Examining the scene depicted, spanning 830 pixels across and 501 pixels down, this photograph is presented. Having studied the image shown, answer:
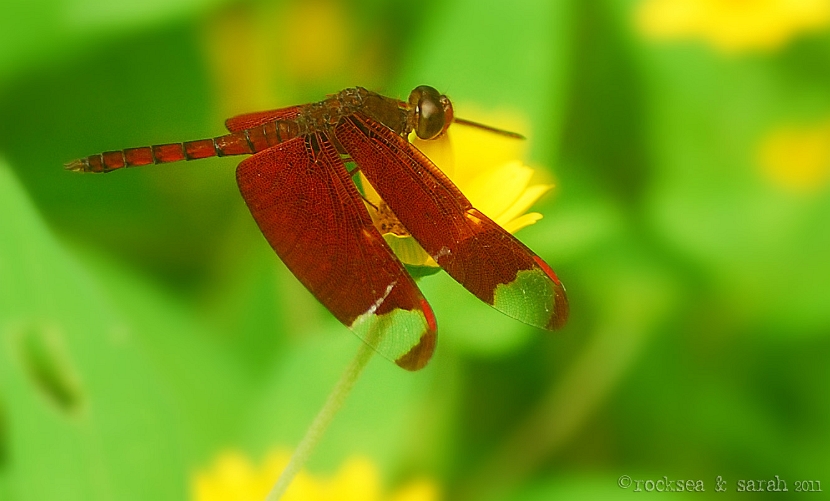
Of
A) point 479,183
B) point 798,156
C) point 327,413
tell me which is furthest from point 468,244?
point 798,156

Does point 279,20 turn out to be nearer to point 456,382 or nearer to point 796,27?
point 456,382

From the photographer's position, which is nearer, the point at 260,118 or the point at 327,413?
the point at 327,413

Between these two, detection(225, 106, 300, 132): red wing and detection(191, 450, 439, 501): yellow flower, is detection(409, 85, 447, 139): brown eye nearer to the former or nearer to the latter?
detection(225, 106, 300, 132): red wing

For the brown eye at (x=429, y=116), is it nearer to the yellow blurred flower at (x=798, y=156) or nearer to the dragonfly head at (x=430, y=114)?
the dragonfly head at (x=430, y=114)

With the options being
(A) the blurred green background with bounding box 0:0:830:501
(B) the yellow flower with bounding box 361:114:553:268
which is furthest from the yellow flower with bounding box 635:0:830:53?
(B) the yellow flower with bounding box 361:114:553:268

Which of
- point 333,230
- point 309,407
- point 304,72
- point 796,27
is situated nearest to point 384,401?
point 309,407

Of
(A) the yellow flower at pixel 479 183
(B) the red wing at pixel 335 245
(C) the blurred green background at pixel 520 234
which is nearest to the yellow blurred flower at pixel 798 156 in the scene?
(C) the blurred green background at pixel 520 234

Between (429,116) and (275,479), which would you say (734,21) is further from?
(275,479)
